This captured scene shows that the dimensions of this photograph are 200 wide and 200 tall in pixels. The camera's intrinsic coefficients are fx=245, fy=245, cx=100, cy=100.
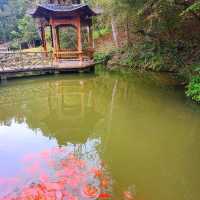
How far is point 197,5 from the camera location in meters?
7.59

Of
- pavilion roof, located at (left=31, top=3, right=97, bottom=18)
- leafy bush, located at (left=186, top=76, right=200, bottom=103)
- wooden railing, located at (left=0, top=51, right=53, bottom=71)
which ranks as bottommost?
leafy bush, located at (left=186, top=76, right=200, bottom=103)

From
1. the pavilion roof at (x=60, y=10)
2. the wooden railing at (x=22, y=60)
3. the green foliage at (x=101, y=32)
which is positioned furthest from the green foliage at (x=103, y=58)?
the green foliage at (x=101, y=32)

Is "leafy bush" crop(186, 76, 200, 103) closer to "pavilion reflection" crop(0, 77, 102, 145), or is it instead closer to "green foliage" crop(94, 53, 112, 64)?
"pavilion reflection" crop(0, 77, 102, 145)

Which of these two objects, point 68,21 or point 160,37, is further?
point 160,37

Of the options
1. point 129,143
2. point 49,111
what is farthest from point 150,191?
point 49,111

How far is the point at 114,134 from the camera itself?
234 inches

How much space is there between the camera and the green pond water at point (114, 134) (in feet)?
13.3

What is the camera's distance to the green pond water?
4043 mm

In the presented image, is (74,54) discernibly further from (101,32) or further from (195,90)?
(101,32)

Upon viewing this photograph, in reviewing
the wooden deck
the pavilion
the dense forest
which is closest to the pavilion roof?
the pavilion

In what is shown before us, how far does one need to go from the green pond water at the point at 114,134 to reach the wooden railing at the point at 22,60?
278 centimetres

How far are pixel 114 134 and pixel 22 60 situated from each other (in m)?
9.60

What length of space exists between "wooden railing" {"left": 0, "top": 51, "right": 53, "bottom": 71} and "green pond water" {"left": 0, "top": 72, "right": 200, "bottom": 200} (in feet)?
9.11

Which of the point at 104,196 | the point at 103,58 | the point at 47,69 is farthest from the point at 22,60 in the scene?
the point at 104,196
